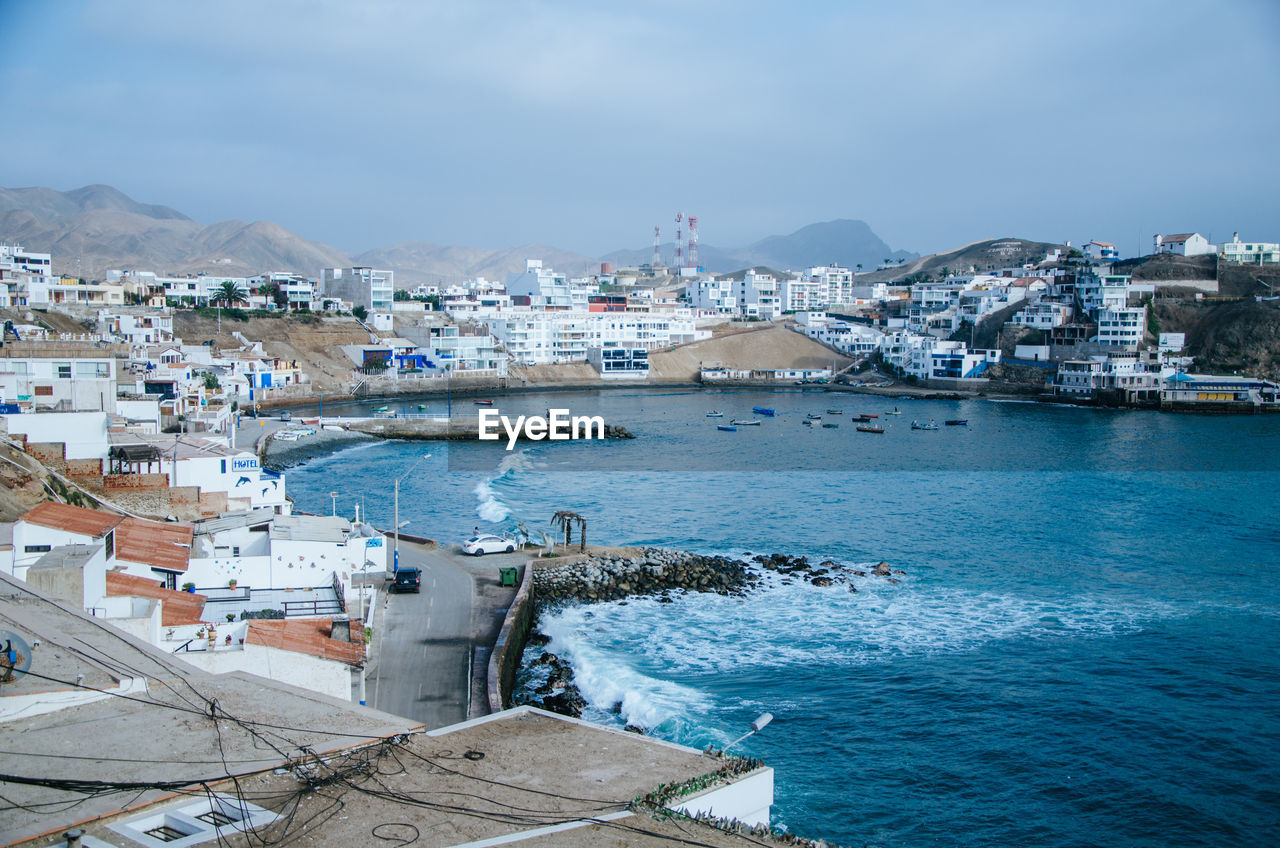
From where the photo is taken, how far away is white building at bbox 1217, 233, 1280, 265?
6481cm

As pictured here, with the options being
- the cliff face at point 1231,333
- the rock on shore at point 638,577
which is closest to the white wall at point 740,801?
the rock on shore at point 638,577

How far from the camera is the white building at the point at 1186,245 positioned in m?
65.8

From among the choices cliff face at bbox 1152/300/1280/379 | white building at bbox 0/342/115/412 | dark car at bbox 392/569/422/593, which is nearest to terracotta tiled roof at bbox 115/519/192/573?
dark car at bbox 392/569/422/593

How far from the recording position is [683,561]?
1677 cm

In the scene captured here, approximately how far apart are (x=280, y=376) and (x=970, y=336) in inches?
1656

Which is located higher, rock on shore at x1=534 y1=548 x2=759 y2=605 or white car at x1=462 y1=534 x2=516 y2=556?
white car at x1=462 y1=534 x2=516 y2=556

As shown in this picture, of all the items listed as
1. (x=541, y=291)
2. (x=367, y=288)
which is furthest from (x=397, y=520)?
(x=541, y=291)

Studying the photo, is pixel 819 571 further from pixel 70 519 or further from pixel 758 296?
pixel 758 296

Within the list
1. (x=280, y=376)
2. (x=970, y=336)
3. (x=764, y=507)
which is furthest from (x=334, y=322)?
(x=970, y=336)

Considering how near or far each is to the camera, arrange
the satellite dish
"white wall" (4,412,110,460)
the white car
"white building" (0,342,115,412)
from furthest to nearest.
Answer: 1. "white building" (0,342,115,412)
2. the white car
3. "white wall" (4,412,110,460)
4. the satellite dish

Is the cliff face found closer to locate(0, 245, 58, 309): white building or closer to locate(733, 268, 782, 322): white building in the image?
locate(733, 268, 782, 322): white building

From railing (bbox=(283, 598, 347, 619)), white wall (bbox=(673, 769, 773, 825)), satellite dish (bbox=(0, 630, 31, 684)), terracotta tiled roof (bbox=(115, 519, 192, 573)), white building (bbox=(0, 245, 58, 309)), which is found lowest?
railing (bbox=(283, 598, 347, 619))

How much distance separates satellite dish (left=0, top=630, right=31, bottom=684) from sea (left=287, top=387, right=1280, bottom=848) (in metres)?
5.90

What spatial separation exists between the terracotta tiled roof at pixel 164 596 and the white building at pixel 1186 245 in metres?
71.6
